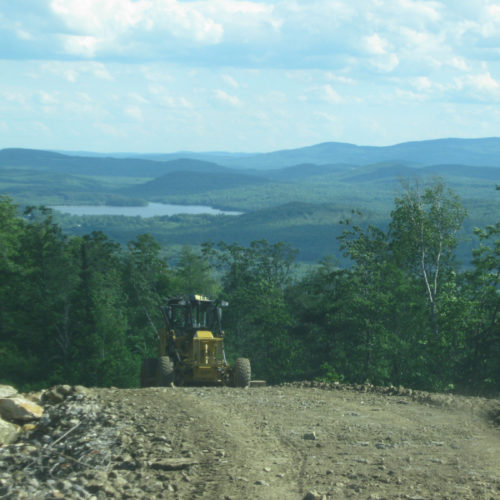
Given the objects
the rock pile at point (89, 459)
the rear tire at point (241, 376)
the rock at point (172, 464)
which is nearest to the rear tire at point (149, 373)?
the rear tire at point (241, 376)

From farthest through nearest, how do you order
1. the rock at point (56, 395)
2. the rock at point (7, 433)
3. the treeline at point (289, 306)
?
1. the treeline at point (289, 306)
2. the rock at point (56, 395)
3. the rock at point (7, 433)

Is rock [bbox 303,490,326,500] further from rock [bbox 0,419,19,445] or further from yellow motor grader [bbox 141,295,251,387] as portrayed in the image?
yellow motor grader [bbox 141,295,251,387]

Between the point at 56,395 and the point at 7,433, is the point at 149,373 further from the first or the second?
the point at 7,433

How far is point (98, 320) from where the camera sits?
36656 millimetres

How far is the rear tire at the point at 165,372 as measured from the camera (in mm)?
18344

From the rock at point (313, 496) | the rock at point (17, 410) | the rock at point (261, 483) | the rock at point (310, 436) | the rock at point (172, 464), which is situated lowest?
the rock at point (17, 410)

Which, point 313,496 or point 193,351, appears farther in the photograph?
point 193,351

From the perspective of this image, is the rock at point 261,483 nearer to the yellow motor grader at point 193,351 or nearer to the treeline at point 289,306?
the yellow motor grader at point 193,351

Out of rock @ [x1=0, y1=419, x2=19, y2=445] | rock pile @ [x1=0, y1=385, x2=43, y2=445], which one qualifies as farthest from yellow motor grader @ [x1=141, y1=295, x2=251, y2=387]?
rock @ [x1=0, y1=419, x2=19, y2=445]

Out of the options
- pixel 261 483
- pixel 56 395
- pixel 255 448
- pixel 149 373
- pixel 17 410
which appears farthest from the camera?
pixel 149 373

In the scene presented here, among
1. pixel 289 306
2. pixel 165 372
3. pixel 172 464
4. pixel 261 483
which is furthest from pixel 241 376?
pixel 289 306

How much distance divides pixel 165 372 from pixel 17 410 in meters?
5.46

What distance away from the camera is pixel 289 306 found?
44844 mm

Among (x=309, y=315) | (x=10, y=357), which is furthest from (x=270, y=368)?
(x=10, y=357)
